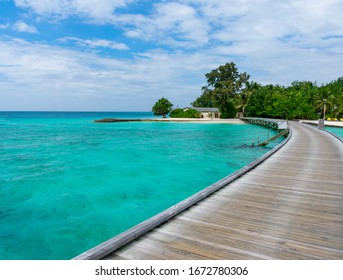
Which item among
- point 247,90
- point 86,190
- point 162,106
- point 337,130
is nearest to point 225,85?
point 247,90

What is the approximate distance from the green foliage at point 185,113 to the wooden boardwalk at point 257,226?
66.2 m

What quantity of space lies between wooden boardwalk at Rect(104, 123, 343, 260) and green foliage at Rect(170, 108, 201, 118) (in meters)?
66.2

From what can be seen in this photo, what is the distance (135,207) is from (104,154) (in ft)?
38.1

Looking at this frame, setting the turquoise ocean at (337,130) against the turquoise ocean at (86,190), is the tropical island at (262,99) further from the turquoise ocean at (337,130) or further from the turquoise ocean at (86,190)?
the turquoise ocean at (86,190)

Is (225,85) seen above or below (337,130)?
above

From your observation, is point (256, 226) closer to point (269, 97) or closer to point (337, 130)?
point (337, 130)

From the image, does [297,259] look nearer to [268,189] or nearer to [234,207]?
[234,207]

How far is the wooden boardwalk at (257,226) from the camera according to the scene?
12.5ft

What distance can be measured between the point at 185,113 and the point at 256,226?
7073cm

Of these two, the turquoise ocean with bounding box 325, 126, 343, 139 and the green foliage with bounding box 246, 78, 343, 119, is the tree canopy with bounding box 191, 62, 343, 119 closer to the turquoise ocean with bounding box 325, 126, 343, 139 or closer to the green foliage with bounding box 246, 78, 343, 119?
the green foliage with bounding box 246, 78, 343, 119

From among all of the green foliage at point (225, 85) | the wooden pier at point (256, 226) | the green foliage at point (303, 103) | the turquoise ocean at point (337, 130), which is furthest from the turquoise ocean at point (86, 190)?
the green foliage at point (225, 85)

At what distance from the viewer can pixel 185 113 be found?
74.8 metres
